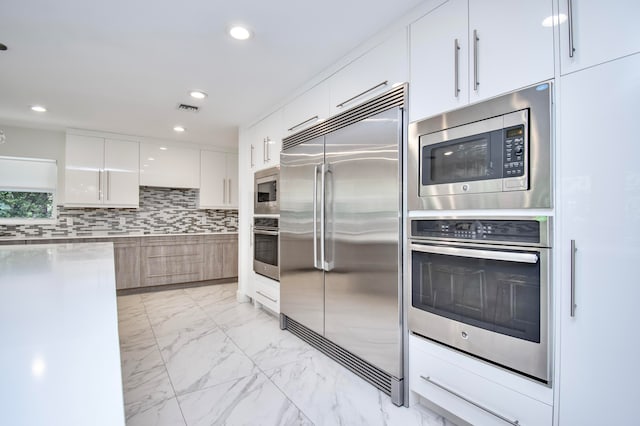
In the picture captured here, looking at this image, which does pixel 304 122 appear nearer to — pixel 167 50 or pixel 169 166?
pixel 167 50

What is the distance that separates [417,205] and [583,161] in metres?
0.75

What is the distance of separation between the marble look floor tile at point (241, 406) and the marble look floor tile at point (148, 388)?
15cm

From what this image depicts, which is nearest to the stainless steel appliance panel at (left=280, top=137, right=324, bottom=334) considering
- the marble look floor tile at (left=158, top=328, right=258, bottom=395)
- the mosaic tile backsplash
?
the marble look floor tile at (left=158, top=328, right=258, bottom=395)

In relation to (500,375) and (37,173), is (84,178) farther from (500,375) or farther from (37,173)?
(500,375)

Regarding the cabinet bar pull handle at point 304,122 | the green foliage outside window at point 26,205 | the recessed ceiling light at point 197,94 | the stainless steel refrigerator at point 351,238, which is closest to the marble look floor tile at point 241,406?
the stainless steel refrigerator at point 351,238

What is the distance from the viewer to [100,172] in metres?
4.47

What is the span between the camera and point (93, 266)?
1.92 metres

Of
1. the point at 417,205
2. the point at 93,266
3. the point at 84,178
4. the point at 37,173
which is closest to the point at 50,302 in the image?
the point at 93,266

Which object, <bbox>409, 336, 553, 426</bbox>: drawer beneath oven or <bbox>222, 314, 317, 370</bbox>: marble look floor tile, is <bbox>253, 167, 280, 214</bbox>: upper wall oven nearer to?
<bbox>222, 314, 317, 370</bbox>: marble look floor tile

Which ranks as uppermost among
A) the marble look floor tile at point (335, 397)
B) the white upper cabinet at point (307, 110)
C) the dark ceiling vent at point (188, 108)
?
the dark ceiling vent at point (188, 108)

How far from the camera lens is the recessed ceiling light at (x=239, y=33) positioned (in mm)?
2051

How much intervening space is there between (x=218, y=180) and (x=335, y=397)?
4.17m

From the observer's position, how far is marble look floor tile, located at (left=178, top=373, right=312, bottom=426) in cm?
177

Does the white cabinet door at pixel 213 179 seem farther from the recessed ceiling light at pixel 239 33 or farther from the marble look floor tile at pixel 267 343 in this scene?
the recessed ceiling light at pixel 239 33
